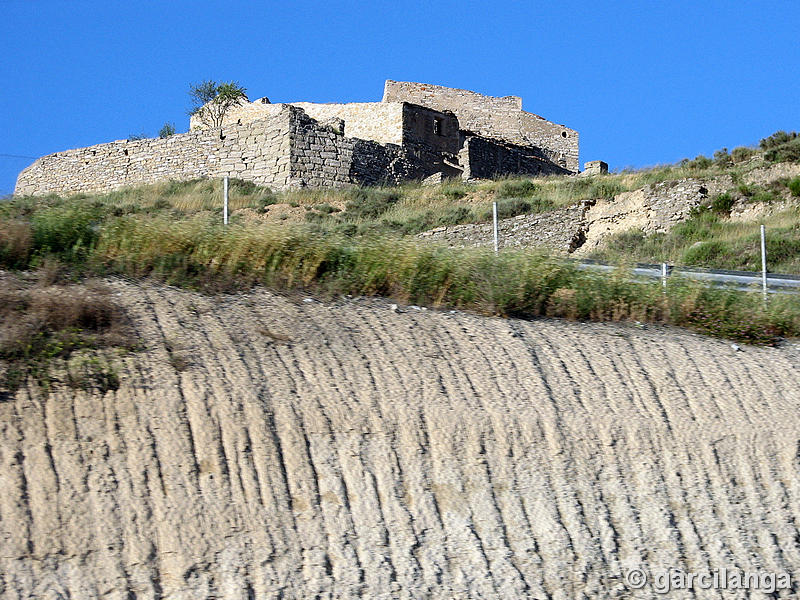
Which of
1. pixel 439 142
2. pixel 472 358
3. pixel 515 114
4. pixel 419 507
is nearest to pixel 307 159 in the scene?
pixel 439 142

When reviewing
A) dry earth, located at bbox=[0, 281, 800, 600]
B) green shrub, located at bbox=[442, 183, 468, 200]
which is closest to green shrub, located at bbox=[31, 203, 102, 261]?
dry earth, located at bbox=[0, 281, 800, 600]

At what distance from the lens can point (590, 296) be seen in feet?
Answer: 37.0

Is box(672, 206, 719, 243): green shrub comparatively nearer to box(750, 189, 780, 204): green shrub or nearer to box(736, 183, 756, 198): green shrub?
box(736, 183, 756, 198): green shrub

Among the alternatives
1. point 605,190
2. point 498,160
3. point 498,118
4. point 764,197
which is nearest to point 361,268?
point 764,197

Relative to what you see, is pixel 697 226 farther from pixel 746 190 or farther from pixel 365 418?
pixel 365 418

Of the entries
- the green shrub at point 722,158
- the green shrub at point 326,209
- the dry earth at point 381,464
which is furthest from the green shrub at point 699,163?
the dry earth at point 381,464

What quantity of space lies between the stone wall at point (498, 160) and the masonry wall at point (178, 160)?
8.05 m

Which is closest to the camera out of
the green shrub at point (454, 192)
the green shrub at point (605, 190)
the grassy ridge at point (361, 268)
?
the grassy ridge at point (361, 268)

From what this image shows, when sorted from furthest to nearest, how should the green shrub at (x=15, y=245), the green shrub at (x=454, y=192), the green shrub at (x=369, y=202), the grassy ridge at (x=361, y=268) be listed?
the green shrub at (x=454, y=192)
the green shrub at (x=369, y=202)
the grassy ridge at (x=361, y=268)
the green shrub at (x=15, y=245)

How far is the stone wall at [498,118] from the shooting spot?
4584cm

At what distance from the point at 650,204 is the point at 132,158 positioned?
53.5 ft

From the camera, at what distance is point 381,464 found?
25.6ft

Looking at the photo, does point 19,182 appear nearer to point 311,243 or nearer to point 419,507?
point 311,243

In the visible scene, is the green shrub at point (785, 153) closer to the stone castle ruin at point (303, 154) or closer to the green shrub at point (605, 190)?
the green shrub at point (605, 190)
